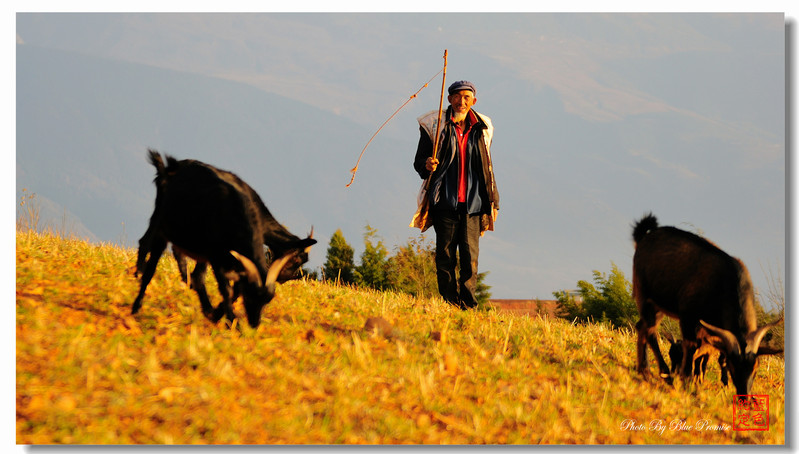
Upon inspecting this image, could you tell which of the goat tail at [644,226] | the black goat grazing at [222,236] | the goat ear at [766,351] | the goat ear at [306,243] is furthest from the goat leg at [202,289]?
the goat ear at [766,351]

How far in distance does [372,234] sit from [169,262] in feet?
55.6

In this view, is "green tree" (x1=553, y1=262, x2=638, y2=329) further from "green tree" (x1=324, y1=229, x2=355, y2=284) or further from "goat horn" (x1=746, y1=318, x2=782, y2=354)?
"goat horn" (x1=746, y1=318, x2=782, y2=354)

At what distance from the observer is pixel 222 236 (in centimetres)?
637

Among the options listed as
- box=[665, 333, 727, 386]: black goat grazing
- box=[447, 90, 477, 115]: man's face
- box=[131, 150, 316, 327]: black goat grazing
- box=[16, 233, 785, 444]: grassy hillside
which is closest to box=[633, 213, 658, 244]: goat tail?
box=[665, 333, 727, 386]: black goat grazing

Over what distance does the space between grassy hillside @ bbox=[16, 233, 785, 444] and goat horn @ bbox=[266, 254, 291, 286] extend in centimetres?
54

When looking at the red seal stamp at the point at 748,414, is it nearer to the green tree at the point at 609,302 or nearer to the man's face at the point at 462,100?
the man's face at the point at 462,100

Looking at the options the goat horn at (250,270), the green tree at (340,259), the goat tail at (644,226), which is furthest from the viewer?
the green tree at (340,259)

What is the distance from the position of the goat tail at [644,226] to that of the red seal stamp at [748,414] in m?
2.22

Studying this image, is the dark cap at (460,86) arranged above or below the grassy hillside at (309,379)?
above

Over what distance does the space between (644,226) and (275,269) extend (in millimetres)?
4590

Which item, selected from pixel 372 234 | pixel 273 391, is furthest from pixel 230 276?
pixel 372 234

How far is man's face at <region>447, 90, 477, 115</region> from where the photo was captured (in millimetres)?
9500

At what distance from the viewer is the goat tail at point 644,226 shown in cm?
819

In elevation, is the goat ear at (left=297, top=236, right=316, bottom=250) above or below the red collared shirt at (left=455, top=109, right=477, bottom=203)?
below
